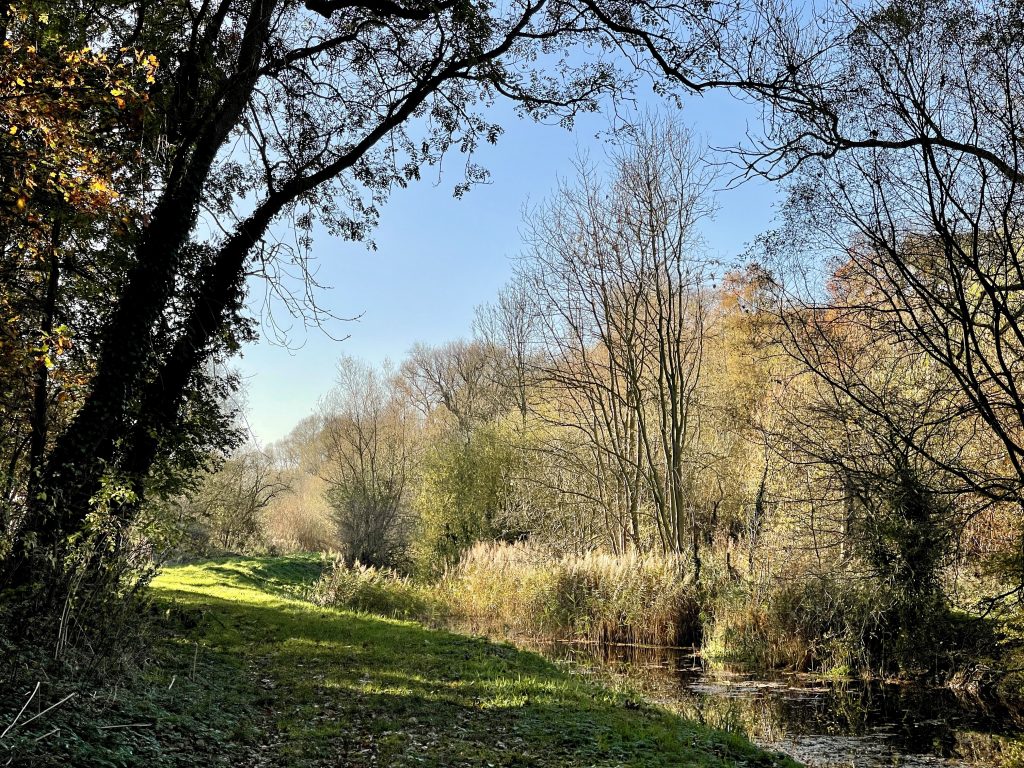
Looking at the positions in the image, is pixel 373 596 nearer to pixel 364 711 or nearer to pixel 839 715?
pixel 364 711

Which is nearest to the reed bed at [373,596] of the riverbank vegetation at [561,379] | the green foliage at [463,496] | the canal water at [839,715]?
the riverbank vegetation at [561,379]

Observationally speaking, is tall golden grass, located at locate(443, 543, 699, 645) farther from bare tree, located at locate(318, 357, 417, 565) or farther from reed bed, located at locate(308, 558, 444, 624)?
bare tree, located at locate(318, 357, 417, 565)

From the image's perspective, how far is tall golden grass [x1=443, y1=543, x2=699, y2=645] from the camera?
13.0m

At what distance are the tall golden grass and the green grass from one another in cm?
368

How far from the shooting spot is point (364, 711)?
20.9 feet

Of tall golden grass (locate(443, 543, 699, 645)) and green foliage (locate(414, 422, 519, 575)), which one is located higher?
green foliage (locate(414, 422, 519, 575))

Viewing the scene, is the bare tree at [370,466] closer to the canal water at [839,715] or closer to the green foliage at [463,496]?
the green foliage at [463,496]

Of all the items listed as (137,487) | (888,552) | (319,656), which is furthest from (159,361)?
(888,552)

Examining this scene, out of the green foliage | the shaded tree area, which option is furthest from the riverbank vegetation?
the green foliage

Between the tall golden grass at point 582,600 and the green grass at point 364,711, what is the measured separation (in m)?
3.68

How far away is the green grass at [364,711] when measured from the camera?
4.88 metres

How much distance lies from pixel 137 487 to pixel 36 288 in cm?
283

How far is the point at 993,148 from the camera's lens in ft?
22.5

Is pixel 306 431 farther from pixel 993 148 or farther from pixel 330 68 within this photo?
pixel 993 148
